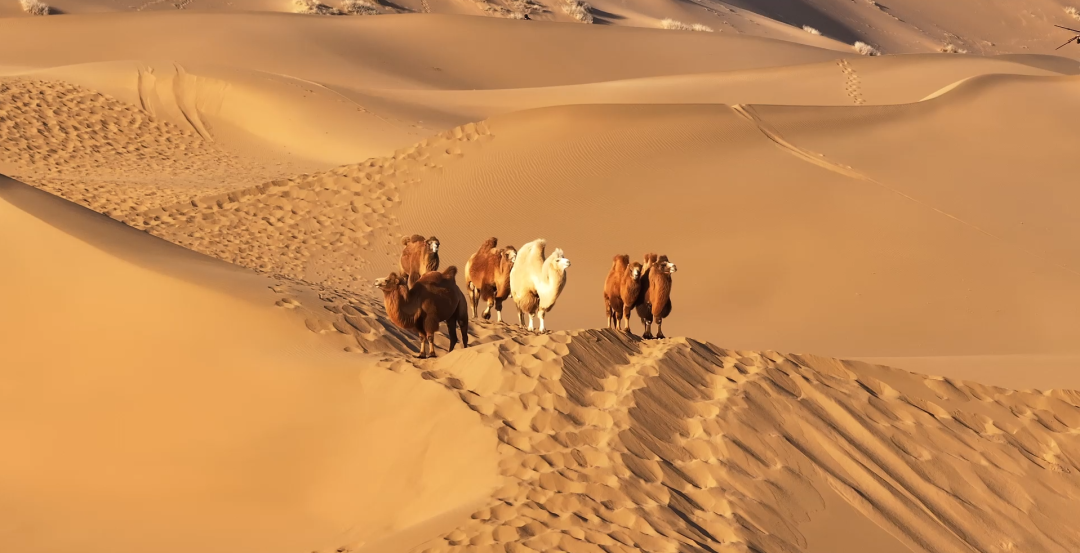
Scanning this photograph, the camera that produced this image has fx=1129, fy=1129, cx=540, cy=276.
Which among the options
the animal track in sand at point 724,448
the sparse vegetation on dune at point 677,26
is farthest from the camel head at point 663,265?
the sparse vegetation on dune at point 677,26

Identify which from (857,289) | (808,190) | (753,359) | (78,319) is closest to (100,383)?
(78,319)

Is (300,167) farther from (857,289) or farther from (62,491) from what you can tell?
(62,491)

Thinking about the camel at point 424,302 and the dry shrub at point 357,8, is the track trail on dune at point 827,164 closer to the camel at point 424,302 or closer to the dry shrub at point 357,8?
the camel at point 424,302

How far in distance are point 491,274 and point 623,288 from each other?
2.39m

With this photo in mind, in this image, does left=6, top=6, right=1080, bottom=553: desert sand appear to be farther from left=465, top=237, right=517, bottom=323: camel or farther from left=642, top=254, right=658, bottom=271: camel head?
left=642, top=254, right=658, bottom=271: camel head

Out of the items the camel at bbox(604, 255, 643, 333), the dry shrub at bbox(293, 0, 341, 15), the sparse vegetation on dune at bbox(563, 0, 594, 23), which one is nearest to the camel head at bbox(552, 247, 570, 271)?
the camel at bbox(604, 255, 643, 333)

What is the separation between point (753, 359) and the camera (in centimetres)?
959

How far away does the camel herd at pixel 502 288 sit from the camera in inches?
366

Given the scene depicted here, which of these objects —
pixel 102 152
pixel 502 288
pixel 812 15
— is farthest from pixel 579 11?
pixel 502 288

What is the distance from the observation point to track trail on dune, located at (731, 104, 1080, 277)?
17.9 m

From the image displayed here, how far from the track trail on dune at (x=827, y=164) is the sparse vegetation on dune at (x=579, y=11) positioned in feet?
103

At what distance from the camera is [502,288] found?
12.1m

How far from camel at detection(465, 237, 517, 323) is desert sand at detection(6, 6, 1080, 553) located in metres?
0.32

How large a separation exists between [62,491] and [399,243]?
9.71 meters
